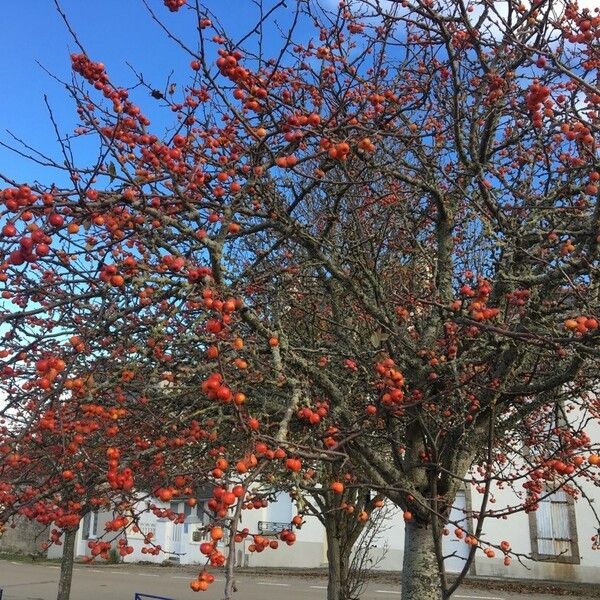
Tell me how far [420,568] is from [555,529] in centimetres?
1395

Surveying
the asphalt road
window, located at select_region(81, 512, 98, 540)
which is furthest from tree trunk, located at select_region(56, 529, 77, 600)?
window, located at select_region(81, 512, 98, 540)

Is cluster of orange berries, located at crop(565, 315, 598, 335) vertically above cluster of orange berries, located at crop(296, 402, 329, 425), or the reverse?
cluster of orange berries, located at crop(565, 315, 598, 335)

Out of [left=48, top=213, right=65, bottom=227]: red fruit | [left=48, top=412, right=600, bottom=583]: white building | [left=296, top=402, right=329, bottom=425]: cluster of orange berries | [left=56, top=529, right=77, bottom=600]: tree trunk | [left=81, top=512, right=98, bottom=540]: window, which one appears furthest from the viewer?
[left=81, top=512, right=98, bottom=540]: window

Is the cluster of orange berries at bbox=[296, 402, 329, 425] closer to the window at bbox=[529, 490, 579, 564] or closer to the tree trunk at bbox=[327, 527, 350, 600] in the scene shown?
the tree trunk at bbox=[327, 527, 350, 600]

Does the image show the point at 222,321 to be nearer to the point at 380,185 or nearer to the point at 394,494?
the point at 394,494

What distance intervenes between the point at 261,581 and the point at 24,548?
2333 centimetres

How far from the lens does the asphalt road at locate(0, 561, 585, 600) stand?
53.5 feet

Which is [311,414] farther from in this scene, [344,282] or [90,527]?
[90,527]

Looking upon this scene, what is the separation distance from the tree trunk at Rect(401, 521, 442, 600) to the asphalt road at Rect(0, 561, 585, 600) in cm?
969

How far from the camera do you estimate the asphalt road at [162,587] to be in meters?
16.3

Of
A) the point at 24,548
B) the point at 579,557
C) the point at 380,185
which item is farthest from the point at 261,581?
the point at 24,548

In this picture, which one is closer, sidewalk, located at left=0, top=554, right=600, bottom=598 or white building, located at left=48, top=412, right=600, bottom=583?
sidewalk, located at left=0, top=554, right=600, bottom=598

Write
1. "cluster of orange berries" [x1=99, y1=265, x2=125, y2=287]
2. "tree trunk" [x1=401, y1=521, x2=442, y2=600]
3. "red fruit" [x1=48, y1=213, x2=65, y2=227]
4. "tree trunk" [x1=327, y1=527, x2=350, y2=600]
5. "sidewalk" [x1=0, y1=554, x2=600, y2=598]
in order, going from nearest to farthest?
"red fruit" [x1=48, y1=213, x2=65, y2=227] → "cluster of orange berries" [x1=99, y1=265, x2=125, y2=287] → "tree trunk" [x1=401, y1=521, x2=442, y2=600] → "tree trunk" [x1=327, y1=527, x2=350, y2=600] → "sidewalk" [x1=0, y1=554, x2=600, y2=598]

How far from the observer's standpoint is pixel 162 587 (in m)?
19.1
